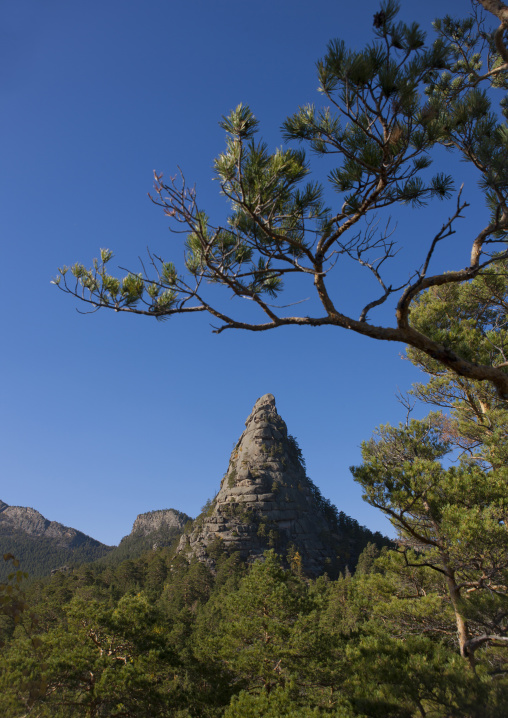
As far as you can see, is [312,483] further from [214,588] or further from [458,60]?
[458,60]

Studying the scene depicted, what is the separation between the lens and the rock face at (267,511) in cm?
6075

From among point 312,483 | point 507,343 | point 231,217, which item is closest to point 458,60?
point 231,217

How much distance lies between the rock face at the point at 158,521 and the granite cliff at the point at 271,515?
55.9 meters

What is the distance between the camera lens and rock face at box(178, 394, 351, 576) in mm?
60750

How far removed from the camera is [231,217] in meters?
4.18

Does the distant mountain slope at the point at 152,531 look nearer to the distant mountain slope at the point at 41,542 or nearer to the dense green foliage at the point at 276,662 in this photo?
the distant mountain slope at the point at 41,542

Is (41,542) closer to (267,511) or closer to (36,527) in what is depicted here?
(36,527)

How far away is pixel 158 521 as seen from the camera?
131 m

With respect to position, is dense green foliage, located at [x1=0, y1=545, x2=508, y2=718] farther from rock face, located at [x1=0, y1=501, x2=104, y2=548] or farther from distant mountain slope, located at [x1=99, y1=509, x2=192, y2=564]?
rock face, located at [x1=0, y1=501, x2=104, y2=548]

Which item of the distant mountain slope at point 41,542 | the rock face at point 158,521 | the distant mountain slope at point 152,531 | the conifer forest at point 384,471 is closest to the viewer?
the conifer forest at point 384,471

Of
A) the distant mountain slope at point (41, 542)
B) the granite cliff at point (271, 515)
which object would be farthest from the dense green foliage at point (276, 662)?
the distant mountain slope at point (41, 542)

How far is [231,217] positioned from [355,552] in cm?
7373

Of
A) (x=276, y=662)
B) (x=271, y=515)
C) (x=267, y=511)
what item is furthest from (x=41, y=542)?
(x=276, y=662)

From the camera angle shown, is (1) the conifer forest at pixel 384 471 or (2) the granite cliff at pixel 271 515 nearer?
(1) the conifer forest at pixel 384 471
